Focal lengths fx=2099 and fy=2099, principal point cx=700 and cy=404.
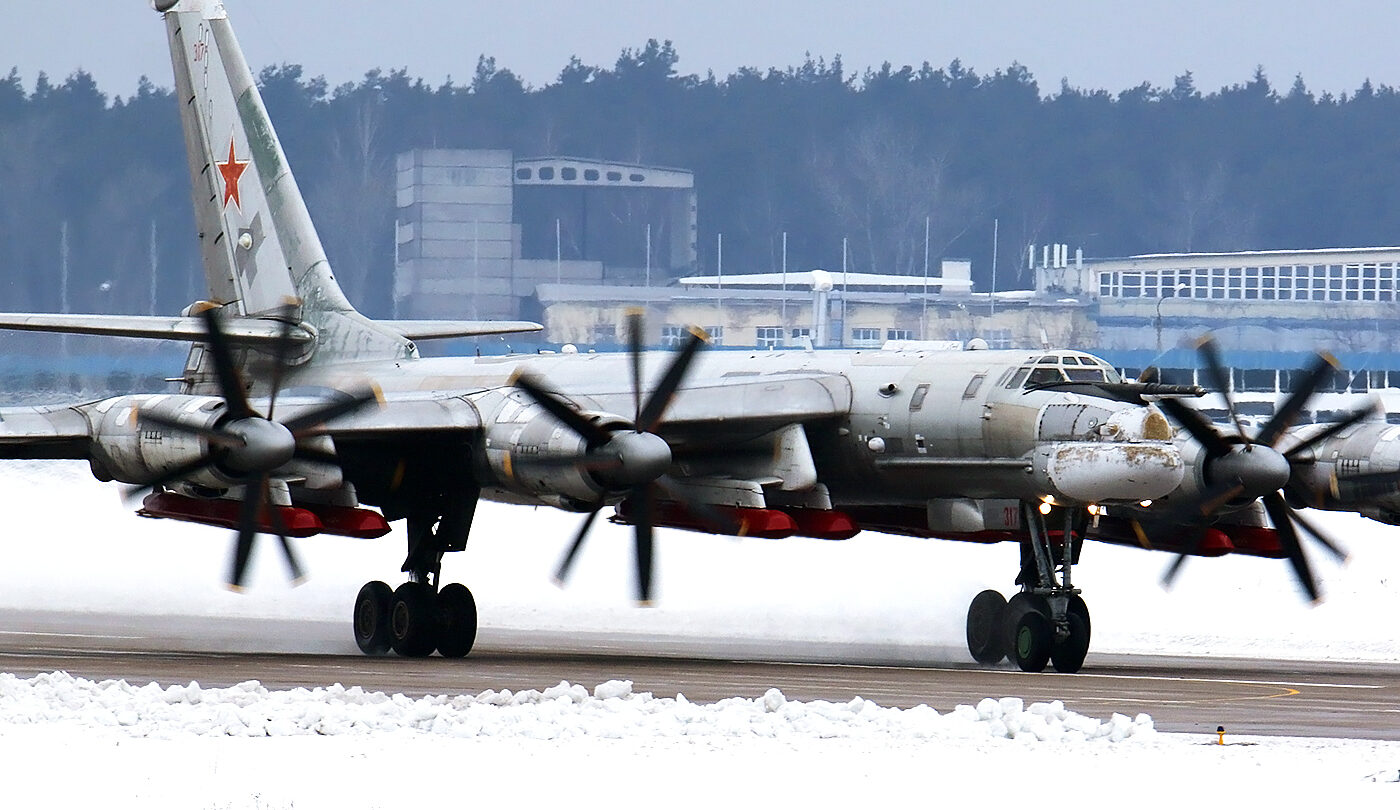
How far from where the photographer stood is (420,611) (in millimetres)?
23172

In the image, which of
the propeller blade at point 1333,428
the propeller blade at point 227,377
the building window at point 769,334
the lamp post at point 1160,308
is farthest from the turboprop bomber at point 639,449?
the building window at point 769,334

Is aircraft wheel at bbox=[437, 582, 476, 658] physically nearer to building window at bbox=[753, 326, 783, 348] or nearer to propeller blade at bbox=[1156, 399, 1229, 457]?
propeller blade at bbox=[1156, 399, 1229, 457]

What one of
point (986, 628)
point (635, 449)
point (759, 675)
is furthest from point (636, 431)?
point (986, 628)

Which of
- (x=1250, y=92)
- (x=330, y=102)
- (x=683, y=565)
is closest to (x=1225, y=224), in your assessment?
(x=1250, y=92)

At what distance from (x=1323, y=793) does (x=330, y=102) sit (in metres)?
83.4

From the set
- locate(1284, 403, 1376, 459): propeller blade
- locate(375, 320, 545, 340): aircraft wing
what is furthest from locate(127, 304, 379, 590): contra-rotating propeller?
locate(1284, 403, 1376, 459): propeller blade

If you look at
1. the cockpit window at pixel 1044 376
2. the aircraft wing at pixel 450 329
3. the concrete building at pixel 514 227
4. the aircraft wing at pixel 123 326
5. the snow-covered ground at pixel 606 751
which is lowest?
the snow-covered ground at pixel 606 751

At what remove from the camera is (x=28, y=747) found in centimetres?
1230

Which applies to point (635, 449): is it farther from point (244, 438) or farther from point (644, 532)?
point (244, 438)

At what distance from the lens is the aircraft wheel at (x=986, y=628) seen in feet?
73.8

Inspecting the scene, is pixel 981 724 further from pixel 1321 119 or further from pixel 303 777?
pixel 1321 119

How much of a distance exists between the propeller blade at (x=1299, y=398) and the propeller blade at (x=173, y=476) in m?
10.2

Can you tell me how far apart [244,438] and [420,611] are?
445 cm

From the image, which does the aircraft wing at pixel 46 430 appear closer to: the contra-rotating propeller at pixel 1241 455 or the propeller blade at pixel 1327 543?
the contra-rotating propeller at pixel 1241 455
